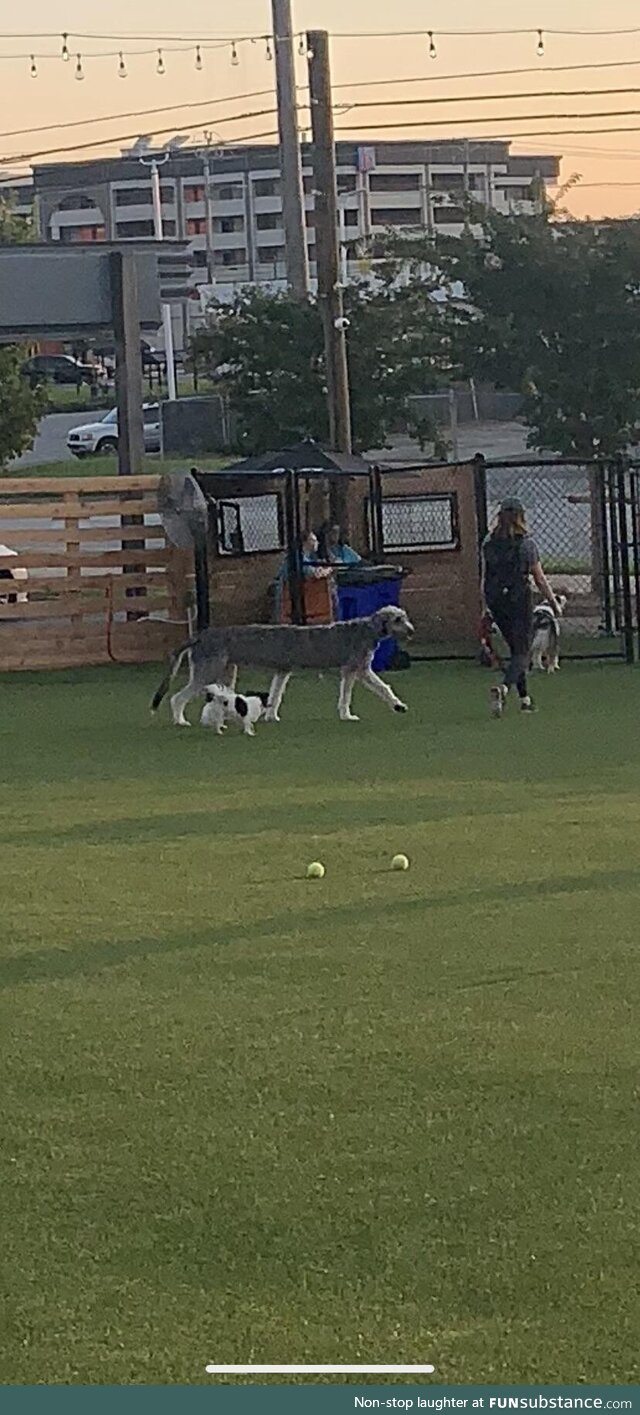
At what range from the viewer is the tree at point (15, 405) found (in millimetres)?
36438

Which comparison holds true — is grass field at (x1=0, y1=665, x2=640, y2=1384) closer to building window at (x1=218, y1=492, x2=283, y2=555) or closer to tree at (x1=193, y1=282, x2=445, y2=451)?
building window at (x1=218, y1=492, x2=283, y2=555)

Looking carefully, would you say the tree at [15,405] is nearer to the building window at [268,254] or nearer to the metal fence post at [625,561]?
the metal fence post at [625,561]

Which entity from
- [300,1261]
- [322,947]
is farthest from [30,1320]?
[322,947]

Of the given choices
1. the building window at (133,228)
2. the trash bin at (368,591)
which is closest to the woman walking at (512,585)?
the trash bin at (368,591)

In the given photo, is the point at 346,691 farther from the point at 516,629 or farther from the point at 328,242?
the point at 328,242

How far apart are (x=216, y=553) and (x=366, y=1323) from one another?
17.7m

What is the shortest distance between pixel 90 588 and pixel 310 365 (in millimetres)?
8580

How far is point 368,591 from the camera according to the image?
21156 millimetres

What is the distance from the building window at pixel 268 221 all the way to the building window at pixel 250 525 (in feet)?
335

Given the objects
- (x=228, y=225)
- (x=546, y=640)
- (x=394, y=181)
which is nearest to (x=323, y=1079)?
(x=546, y=640)

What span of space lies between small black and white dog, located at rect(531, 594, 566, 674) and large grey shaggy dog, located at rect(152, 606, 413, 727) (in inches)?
102

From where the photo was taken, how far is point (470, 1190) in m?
5.70

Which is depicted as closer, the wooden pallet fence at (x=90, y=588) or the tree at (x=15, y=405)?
the wooden pallet fence at (x=90, y=588)

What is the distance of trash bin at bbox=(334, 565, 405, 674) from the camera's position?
2105 centimetres
